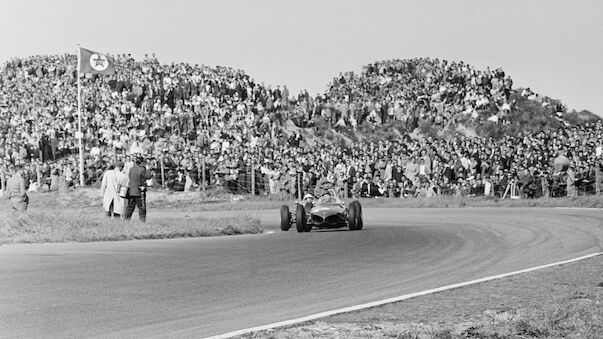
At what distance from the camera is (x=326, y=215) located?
2366 centimetres

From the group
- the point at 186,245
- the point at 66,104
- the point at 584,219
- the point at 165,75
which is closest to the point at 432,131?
the point at 165,75

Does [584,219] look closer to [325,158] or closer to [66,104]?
[325,158]

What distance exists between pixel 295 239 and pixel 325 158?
64.7 feet

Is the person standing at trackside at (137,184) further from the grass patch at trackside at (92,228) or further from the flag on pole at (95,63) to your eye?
the flag on pole at (95,63)

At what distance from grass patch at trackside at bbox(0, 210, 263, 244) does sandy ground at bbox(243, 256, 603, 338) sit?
1007cm

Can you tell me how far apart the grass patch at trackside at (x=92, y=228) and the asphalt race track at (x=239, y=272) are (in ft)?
3.22

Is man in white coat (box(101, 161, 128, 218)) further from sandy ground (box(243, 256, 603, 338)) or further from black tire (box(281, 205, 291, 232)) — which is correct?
sandy ground (box(243, 256, 603, 338))

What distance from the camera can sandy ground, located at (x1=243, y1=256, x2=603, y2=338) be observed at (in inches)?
306

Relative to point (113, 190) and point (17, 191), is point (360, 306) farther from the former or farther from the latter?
point (113, 190)

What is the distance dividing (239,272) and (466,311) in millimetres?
4411

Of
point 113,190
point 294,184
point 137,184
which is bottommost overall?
point 113,190

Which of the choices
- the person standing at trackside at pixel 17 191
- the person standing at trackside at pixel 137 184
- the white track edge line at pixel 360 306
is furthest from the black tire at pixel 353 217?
the white track edge line at pixel 360 306

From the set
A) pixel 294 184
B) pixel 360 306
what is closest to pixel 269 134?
pixel 294 184

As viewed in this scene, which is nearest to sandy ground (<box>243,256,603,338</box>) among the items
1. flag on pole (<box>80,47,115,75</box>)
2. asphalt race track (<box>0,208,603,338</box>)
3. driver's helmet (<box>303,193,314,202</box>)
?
asphalt race track (<box>0,208,603,338</box>)
